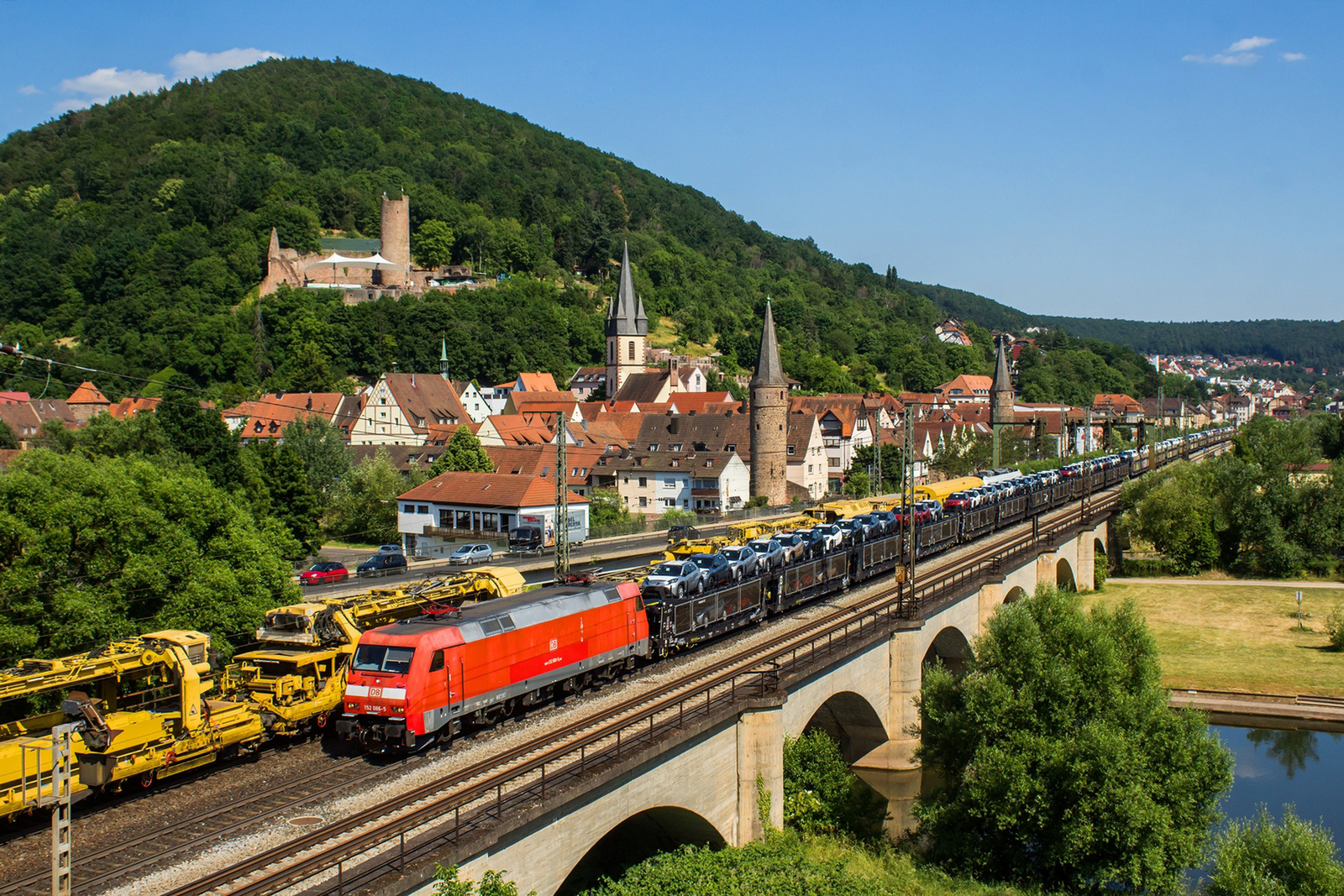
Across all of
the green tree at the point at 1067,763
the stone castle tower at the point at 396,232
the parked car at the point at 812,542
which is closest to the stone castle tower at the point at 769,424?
the parked car at the point at 812,542

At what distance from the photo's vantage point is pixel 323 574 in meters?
50.0

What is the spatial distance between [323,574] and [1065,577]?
1695 inches

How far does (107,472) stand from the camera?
102ft

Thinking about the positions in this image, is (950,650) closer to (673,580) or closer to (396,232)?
(673,580)

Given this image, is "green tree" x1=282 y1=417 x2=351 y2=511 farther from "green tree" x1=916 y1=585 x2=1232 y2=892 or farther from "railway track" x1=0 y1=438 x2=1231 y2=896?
"green tree" x1=916 y1=585 x2=1232 y2=892

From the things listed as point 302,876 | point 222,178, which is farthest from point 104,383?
point 302,876

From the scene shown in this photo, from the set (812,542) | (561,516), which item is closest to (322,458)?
(561,516)

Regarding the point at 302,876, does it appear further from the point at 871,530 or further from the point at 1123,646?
the point at 871,530

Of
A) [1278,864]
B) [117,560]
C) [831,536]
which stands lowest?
[1278,864]

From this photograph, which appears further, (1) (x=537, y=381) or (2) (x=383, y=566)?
(1) (x=537, y=381)

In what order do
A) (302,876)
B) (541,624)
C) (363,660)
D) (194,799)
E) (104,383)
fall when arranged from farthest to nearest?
(104,383)
(541,624)
(363,660)
(194,799)
(302,876)

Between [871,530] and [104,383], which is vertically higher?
[104,383]

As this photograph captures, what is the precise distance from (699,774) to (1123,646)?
605 inches

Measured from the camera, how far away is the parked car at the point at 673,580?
95.8 ft
